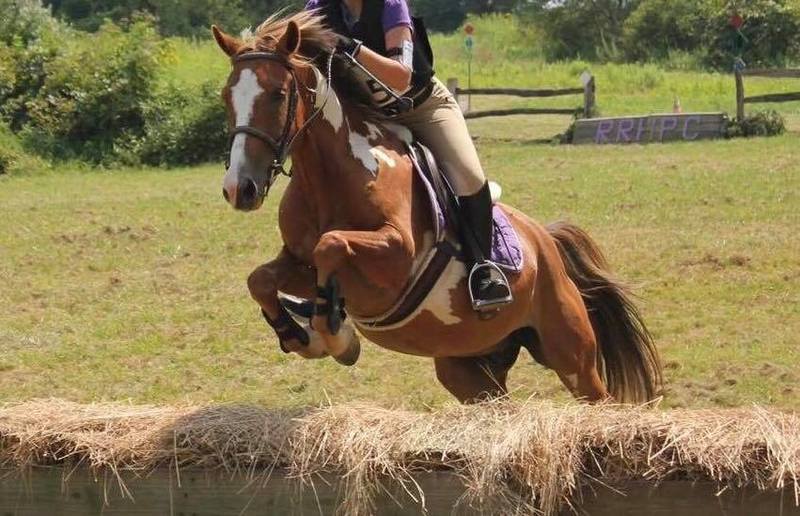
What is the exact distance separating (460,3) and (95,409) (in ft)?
240

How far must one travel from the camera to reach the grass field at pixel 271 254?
8289 millimetres

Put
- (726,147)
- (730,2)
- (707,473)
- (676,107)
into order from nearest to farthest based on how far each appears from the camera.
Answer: (707,473) → (726,147) → (676,107) → (730,2)

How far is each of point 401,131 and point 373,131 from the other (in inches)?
10.9

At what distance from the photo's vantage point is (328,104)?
18.0 ft

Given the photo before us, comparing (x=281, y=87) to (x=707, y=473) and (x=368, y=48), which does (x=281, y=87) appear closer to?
(x=368, y=48)

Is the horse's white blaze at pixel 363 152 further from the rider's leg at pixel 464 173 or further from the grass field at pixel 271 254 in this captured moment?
the grass field at pixel 271 254

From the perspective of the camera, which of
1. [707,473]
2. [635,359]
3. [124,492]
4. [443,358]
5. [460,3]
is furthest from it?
[460,3]

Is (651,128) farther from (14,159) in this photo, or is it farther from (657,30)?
(657,30)

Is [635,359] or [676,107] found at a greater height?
[635,359]

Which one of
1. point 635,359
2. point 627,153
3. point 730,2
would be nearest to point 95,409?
point 635,359

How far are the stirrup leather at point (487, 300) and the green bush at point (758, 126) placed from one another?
17.4 meters

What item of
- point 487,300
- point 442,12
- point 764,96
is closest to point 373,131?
point 487,300

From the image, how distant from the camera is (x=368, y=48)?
5652 millimetres

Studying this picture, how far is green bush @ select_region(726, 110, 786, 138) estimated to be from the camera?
22094mm
